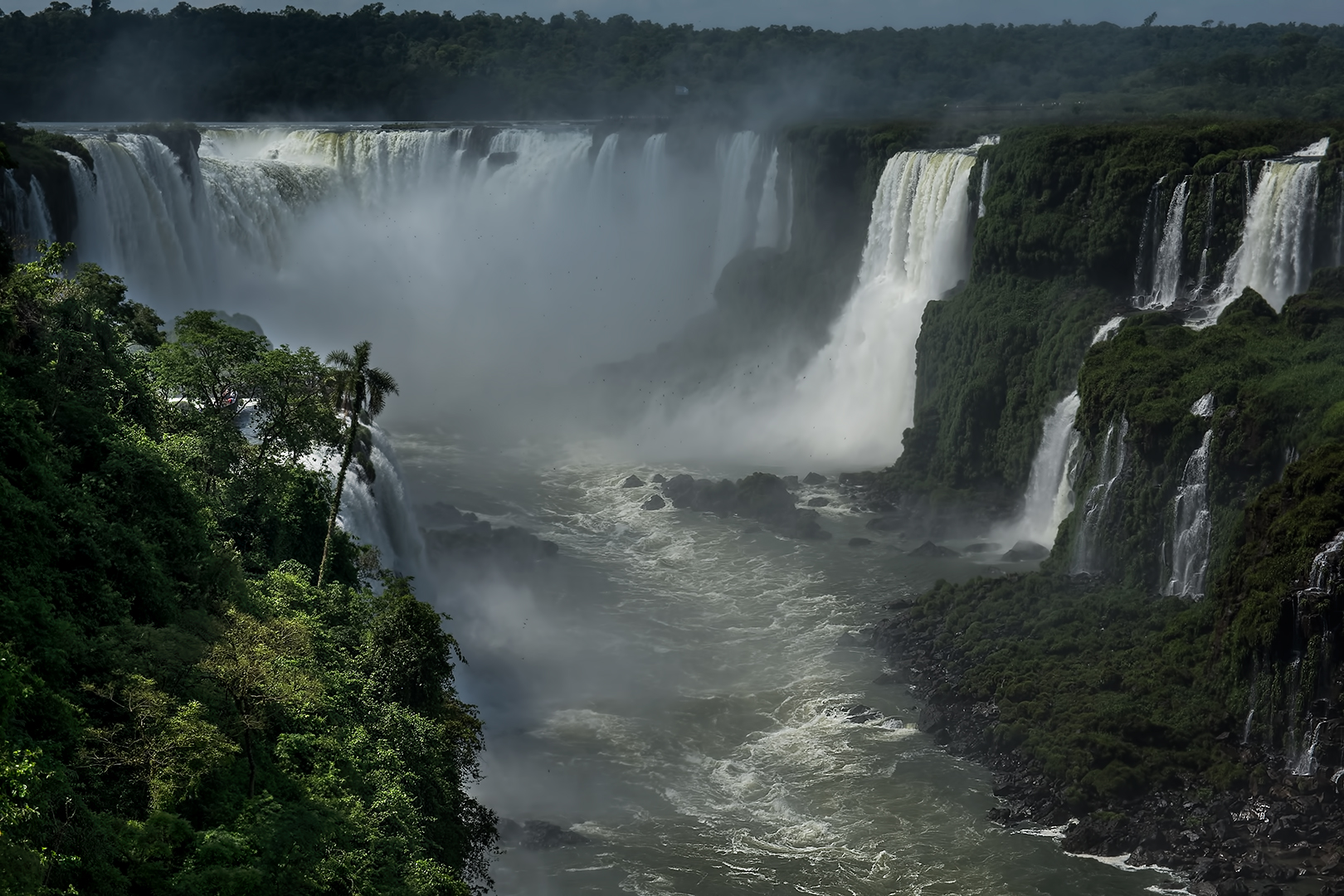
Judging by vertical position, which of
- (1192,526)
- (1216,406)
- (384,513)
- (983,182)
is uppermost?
(983,182)

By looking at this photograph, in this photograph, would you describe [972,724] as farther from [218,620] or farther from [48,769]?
[48,769]

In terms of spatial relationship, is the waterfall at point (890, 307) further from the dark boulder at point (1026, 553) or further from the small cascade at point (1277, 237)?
the small cascade at point (1277, 237)

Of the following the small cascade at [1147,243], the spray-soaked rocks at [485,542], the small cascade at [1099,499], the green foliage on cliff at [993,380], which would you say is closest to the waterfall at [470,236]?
the spray-soaked rocks at [485,542]

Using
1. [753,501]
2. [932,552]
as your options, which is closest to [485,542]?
[753,501]

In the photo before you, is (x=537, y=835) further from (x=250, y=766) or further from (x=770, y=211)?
(x=770, y=211)

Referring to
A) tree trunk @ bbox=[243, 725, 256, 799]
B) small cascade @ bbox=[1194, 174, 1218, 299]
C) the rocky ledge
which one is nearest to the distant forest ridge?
small cascade @ bbox=[1194, 174, 1218, 299]

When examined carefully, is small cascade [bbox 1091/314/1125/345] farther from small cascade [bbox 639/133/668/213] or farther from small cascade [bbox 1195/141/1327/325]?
small cascade [bbox 639/133/668/213]

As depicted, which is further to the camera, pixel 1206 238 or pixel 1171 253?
pixel 1171 253
